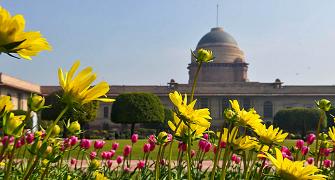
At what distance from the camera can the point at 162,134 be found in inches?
74.7

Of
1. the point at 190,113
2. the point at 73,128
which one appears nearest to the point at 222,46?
the point at 73,128

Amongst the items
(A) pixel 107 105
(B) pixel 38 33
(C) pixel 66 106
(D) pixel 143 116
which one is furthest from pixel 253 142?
(A) pixel 107 105

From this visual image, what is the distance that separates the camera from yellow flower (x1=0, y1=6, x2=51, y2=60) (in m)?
0.93

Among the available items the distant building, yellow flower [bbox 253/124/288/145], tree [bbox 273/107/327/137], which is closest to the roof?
the distant building

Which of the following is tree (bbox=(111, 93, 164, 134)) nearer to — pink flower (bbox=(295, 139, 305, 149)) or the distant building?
the distant building

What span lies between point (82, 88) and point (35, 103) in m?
0.21

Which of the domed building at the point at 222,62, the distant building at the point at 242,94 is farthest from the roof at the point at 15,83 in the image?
the domed building at the point at 222,62

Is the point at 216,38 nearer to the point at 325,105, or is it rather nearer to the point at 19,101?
the point at 19,101

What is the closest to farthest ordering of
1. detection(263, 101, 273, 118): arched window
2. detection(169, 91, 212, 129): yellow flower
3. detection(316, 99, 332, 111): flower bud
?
1. detection(169, 91, 212, 129): yellow flower
2. detection(316, 99, 332, 111): flower bud
3. detection(263, 101, 273, 118): arched window

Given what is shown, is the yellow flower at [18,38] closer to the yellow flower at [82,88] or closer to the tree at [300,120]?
the yellow flower at [82,88]

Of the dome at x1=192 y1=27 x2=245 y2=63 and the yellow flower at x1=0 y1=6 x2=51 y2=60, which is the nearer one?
the yellow flower at x1=0 y1=6 x2=51 y2=60

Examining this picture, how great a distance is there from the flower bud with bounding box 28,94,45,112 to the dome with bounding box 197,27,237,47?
229 feet

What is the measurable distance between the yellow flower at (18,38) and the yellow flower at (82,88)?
16 cm

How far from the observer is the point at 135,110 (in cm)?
3123
